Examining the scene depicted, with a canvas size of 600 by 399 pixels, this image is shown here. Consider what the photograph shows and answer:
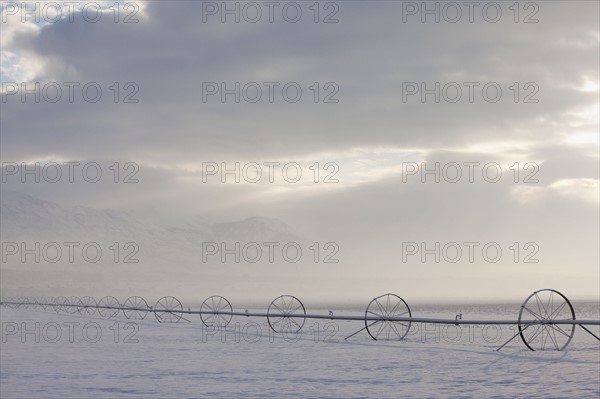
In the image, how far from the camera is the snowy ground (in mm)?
22000

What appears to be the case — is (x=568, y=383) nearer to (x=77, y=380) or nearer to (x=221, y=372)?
(x=221, y=372)

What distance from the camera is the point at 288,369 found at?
27891 millimetres

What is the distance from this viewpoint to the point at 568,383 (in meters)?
24.5

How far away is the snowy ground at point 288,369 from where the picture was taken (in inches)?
866

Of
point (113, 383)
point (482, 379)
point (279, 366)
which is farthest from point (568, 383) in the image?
point (113, 383)

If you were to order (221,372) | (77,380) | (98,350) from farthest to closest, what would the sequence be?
(98,350) → (221,372) → (77,380)

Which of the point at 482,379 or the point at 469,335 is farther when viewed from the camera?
the point at 469,335

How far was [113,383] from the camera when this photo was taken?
23.3 metres

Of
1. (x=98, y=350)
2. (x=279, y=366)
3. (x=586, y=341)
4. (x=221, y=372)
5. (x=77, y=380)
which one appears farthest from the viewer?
(x=586, y=341)

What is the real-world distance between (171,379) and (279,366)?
5591mm

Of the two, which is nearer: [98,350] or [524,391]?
[524,391]

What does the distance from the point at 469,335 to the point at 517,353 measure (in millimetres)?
14656

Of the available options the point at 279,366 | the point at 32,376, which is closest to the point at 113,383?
the point at 32,376

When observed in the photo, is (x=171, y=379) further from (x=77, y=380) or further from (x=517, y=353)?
(x=517, y=353)
